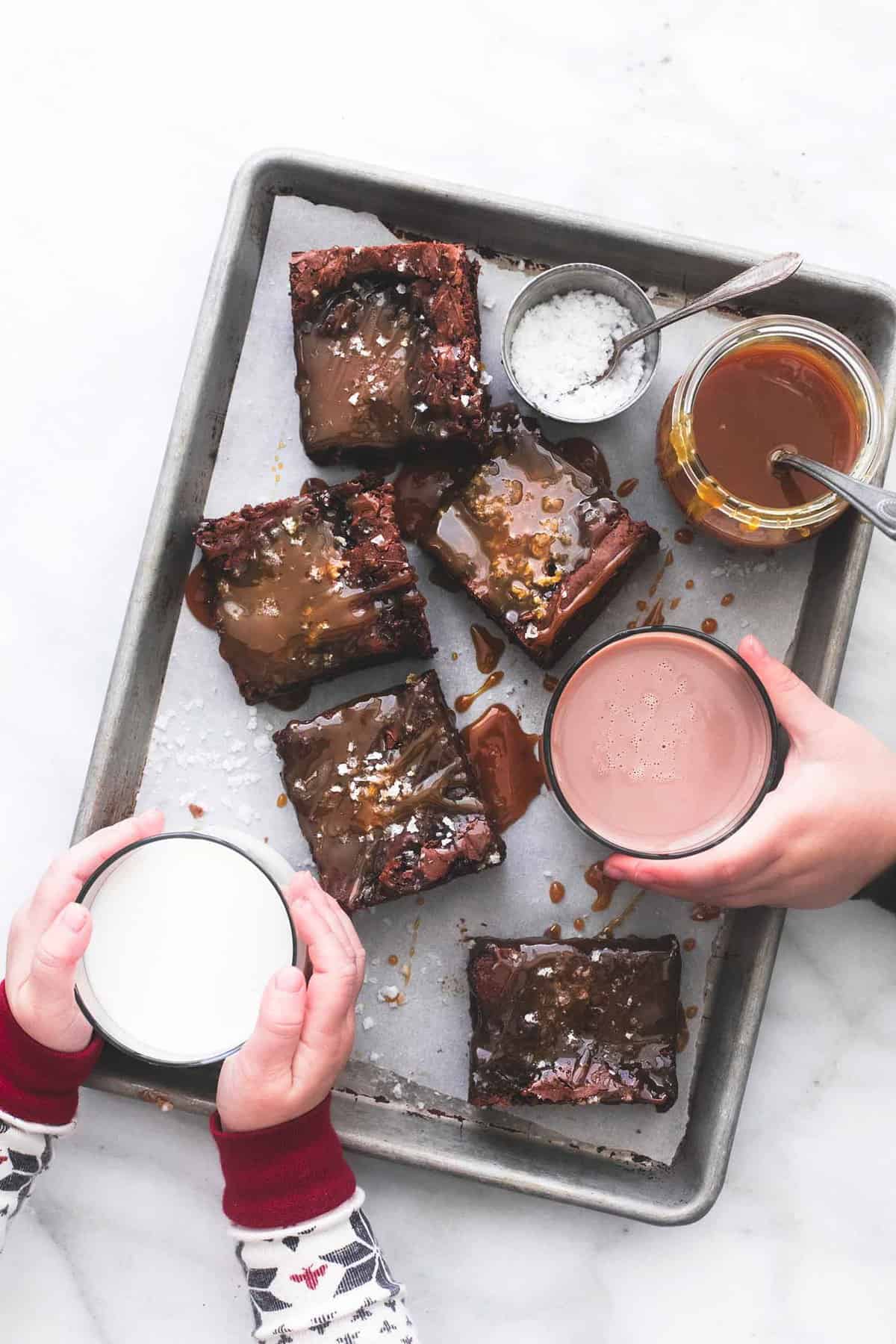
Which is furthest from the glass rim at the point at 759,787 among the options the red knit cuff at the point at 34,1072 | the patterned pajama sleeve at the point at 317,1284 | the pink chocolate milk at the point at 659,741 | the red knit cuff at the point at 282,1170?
the red knit cuff at the point at 34,1072

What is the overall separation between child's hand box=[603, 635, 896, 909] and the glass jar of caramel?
313 mm

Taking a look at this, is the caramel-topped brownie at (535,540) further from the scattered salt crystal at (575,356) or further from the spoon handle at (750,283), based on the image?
the spoon handle at (750,283)

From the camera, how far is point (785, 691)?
2.36m

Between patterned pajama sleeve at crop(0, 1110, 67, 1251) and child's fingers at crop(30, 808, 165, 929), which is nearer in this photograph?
child's fingers at crop(30, 808, 165, 929)

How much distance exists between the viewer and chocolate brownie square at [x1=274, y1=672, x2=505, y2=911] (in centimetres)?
245

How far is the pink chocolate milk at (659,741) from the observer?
238 cm

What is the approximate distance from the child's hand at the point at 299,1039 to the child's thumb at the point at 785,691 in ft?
3.58

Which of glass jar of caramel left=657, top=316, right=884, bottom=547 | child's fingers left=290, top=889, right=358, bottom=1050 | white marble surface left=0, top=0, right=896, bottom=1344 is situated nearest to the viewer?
child's fingers left=290, top=889, right=358, bottom=1050

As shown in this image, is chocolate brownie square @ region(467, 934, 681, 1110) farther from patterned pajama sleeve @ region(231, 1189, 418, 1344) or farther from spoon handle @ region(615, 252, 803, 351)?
spoon handle @ region(615, 252, 803, 351)

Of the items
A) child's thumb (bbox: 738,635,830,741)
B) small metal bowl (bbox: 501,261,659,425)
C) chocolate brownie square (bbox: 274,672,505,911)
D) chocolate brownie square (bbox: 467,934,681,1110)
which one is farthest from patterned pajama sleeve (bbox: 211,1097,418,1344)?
small metal bowl (bbox: 501,261,659,425)

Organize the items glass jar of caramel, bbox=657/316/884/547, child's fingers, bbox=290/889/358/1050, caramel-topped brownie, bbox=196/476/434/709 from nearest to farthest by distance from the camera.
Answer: child's fingers, bbox=290/889/358/1050
glass jar of caramel, bbox=657/316/884/547
caramel-topped brownie, bbox=196/476/434/709

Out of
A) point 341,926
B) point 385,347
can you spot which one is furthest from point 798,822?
point 385,347

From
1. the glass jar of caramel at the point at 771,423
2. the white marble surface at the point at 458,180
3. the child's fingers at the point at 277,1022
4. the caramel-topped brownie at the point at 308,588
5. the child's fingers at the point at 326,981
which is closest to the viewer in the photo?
the child's fingers at the point at 277,1022

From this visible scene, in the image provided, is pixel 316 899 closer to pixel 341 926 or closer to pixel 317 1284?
pixel 341 926
